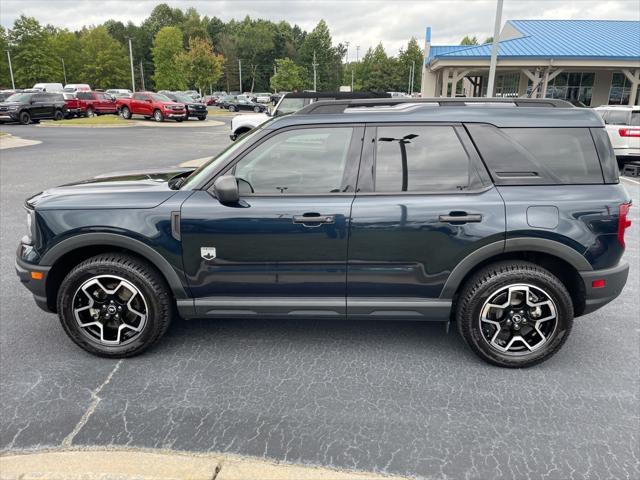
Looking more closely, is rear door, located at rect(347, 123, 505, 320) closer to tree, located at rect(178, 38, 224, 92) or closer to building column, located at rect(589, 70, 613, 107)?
building column, located at rect(589, 70, 613, 107)

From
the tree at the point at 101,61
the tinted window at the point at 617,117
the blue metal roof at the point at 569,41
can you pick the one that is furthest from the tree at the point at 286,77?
the tinted window at the point at 617,117

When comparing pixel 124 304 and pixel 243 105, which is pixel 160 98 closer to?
pixel 243 105

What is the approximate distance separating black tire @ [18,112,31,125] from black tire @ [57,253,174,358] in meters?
28.5

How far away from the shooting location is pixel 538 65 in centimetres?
2511

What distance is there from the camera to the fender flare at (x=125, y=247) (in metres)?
3.28

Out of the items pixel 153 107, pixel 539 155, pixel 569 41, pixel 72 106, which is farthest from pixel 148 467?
pixel 72 106

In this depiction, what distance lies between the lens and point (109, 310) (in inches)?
136

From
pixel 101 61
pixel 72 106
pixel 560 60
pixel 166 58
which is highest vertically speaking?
pixel 166 58

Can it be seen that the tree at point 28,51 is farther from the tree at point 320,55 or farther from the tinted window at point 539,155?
the tinted window at point 539,155

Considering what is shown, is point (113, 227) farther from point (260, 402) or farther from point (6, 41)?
point (6, 41)

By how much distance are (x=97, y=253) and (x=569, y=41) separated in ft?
102

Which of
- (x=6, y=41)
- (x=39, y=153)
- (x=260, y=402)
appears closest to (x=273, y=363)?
(x=260, y=402)

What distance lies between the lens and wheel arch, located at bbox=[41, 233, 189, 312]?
329 cm

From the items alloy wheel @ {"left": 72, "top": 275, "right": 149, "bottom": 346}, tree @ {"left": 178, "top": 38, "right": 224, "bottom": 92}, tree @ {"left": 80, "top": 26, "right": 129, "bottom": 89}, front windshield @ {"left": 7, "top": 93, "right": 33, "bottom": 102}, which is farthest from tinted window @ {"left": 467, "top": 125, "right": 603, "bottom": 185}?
tree @ {"left": 80, "top": 26, "right": 129, "bottom": 89}
